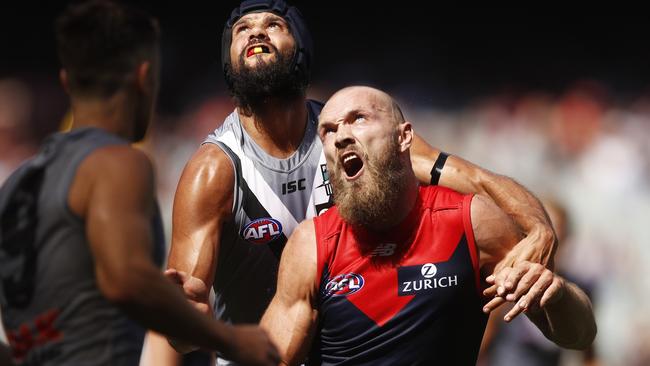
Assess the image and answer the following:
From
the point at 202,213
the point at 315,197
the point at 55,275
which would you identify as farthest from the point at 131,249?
the point at 315,197

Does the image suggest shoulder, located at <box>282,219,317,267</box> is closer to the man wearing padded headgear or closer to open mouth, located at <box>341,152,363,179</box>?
open mouth, located at <box>341,152,363,179</box>

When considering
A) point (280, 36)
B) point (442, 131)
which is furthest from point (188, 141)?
point (280, 36)

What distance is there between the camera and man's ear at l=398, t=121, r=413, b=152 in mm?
4559

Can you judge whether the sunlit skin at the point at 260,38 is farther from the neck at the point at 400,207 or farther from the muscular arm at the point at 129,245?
the muscular arm at the point at 129,245

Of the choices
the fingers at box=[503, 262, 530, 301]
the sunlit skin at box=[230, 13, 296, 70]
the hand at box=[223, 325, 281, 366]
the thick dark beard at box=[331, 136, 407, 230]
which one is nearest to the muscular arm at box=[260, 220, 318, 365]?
the thick dark beard at box=[331, 136, 407, 230]

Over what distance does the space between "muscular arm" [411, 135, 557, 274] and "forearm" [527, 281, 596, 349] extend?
6.9 inches

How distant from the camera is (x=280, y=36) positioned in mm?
5145

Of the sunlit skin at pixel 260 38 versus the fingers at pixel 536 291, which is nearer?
the fingers at pixel 536 291

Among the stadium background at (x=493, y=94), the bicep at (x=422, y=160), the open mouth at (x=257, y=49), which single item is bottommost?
the stadium background at (x=493, y=94)

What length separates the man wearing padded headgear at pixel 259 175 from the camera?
485 centimetres

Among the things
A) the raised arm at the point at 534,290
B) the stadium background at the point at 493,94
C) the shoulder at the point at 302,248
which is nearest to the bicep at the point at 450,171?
the raised arm at the point at 534,290

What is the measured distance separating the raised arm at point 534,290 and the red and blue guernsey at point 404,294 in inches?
2.4

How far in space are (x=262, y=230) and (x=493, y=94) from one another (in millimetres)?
3895

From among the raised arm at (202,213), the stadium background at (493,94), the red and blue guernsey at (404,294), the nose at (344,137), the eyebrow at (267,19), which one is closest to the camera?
the red and blue guernsey at (404,294)
